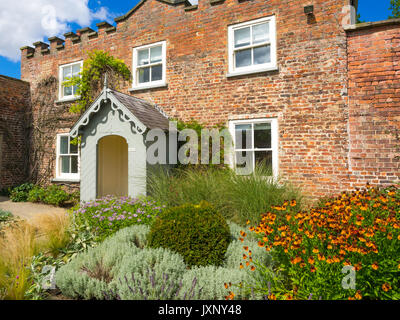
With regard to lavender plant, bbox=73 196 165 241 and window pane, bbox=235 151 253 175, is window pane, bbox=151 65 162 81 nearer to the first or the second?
window pane, bbox=235 151 253 175

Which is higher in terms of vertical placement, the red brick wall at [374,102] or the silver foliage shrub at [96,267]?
the red brick wall at [374,102]

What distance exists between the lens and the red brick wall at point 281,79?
7059 millimetres

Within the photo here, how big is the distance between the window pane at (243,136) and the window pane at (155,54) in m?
4.06

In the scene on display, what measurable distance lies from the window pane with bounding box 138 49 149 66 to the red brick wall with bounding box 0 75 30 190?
6.53 metres

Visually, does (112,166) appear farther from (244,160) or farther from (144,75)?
(244,160)

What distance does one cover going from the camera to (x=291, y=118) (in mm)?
7543

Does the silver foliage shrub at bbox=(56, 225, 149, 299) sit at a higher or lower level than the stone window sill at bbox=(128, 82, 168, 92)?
lower

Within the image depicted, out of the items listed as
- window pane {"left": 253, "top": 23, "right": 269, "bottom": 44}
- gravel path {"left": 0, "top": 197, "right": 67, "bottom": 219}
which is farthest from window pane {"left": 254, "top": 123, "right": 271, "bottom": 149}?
gravel path {"left": 0, "top": 197, "right": 67, "bottom": 219}

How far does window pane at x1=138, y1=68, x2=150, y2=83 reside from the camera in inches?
391

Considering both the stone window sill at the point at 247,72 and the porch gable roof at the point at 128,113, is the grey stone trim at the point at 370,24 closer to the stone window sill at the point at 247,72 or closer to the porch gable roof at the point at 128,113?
the stone window sill at the point at 247,72

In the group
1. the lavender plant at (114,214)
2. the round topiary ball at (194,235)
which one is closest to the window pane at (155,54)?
the lavender plant at (114,214)
